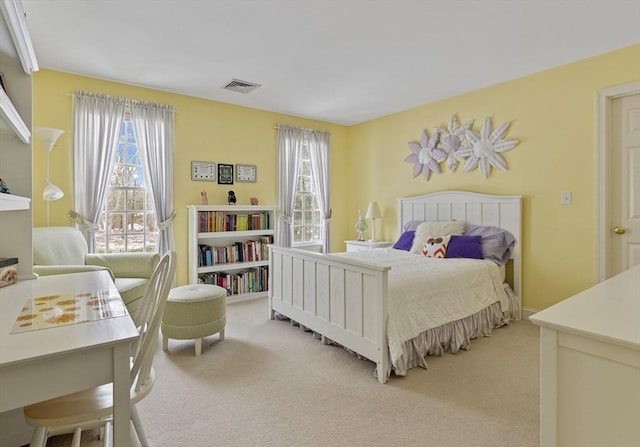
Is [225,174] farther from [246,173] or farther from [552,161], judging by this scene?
[552,161]

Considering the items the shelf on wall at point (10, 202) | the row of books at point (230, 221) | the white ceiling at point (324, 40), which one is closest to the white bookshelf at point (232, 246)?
the row of books at point (230, 221)

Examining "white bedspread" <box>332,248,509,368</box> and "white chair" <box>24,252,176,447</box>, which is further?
"white bedspread" <box>332,248,509,368</box>

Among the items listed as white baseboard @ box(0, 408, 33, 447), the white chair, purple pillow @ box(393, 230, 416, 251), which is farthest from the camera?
purple pillow @ box(393, 230, 416, 251)

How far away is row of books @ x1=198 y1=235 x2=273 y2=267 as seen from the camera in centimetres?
411

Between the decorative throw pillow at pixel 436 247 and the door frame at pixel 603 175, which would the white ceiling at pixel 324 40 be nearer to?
the door frame at pixel 603 175

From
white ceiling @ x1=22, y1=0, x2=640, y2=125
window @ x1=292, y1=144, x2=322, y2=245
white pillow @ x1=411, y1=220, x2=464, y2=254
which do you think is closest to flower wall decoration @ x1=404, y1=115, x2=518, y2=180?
white ceiling @ x1=22, y1=0, x2=640, y2=125

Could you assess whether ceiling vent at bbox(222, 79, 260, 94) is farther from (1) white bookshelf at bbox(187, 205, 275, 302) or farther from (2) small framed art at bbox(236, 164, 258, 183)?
(1) white bookshelf at bbox(187, 205, 275, 302)

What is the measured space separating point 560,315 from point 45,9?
342 centimetres

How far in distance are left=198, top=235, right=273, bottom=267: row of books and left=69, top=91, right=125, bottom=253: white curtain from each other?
3.74 ft

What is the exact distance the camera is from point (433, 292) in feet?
8.57

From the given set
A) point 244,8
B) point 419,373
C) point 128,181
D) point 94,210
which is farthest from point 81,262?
point 419,373

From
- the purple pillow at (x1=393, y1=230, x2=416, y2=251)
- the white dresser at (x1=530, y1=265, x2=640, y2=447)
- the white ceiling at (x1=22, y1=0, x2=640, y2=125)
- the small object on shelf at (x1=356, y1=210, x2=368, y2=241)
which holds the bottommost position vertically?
the white dresser at (x1=530, y1=265, x2=640, y2=447)

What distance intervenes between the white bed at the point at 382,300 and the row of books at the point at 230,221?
39.0 inches

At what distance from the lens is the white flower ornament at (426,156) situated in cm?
428
